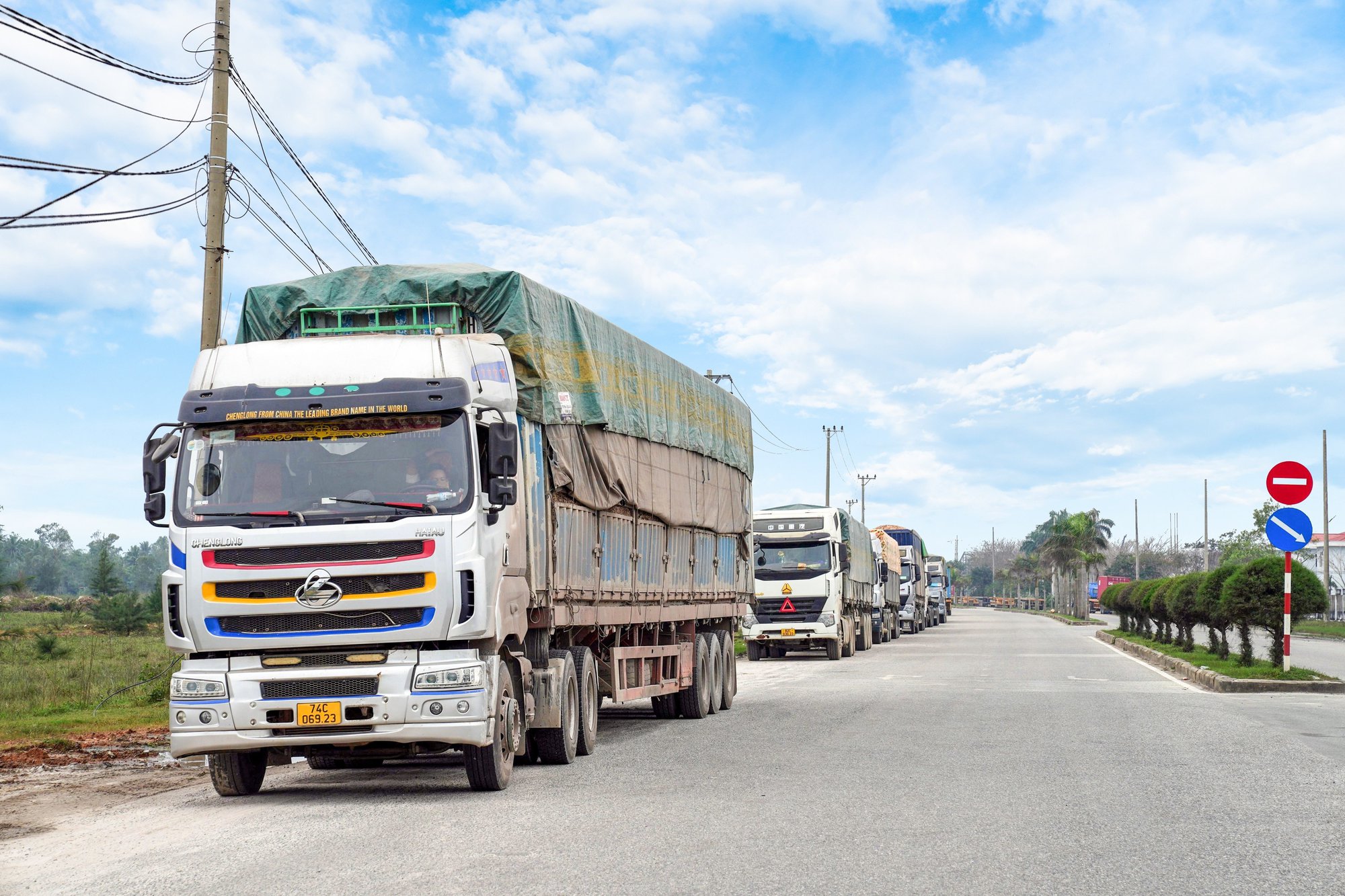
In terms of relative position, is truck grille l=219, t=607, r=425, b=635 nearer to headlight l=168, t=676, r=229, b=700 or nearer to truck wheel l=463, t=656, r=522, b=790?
headlight l=168, t=676, r=229, b=700

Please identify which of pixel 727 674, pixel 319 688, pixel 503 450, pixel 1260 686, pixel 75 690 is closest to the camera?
pixel 319 688

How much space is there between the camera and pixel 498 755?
9.88m

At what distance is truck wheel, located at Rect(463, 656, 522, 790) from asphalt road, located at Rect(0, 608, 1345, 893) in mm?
177

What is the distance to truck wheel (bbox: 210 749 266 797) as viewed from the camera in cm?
1000

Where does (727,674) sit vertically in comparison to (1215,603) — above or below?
below

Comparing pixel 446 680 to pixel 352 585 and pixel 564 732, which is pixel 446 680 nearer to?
pixel 352 585

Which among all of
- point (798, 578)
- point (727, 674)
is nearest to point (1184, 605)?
point (798, 578)

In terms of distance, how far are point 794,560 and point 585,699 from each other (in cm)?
2021

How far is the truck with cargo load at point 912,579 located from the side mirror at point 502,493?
4712 centimetres

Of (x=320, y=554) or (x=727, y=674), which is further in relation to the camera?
(x=727, y=674)

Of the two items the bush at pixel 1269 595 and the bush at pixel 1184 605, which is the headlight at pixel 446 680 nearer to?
the bush at pixel 1269 595

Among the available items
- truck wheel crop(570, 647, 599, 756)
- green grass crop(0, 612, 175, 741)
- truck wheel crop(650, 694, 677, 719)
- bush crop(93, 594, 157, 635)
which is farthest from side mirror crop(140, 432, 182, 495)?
bush crop(93, 594, 157, 635)

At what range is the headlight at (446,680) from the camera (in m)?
9.33

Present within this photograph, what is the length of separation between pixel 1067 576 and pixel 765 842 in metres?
116
